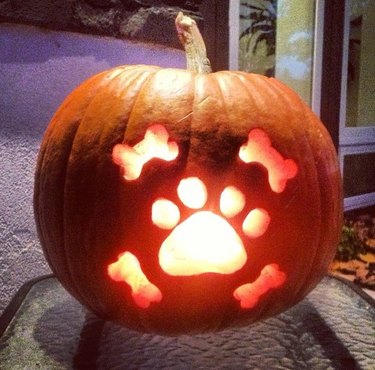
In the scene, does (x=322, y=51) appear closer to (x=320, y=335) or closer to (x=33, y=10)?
(x=33, y=10)

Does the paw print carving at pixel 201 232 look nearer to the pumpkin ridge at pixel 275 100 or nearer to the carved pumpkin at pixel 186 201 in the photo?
the carved pumpkin at pixel 186 201

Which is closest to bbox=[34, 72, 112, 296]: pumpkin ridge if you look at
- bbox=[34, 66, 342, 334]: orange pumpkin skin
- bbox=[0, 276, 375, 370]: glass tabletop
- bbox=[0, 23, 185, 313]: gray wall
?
bbox=[34, 66, 342, 334]: orange pumpkin skin

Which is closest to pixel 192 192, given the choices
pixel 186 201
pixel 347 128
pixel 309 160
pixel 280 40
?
pixel 186 201

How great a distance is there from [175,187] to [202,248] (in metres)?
0.14

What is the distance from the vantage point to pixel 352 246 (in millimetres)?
2994

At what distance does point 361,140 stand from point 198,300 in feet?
10.9

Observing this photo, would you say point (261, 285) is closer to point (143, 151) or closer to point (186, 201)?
point (186, 201)

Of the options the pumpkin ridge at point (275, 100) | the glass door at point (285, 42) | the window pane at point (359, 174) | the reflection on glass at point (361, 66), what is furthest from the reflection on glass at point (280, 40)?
the pumpkin ridge at point (275, 100)

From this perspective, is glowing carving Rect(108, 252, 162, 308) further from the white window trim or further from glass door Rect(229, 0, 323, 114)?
the white window trim

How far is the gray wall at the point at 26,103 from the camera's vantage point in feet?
4.67

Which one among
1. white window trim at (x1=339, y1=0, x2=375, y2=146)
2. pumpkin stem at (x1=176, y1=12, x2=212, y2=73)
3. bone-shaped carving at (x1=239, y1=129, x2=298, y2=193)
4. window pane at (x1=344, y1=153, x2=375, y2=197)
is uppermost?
pumpkin stem at (x1=176, y1=12, x2=212, y2=73)

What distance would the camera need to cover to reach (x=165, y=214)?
88cm

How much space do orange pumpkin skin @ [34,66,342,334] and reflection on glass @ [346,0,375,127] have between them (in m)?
3.12

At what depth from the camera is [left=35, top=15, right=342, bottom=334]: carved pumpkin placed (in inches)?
34.2
